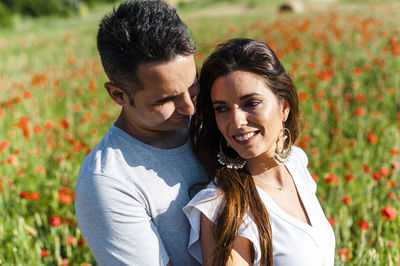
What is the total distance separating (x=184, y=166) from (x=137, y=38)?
682mm

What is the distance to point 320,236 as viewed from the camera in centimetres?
195

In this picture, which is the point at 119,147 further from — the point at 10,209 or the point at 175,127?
the point at 10,209

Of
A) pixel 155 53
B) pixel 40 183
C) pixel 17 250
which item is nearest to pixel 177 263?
pixel 155 53

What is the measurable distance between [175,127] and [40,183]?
222 centimetres

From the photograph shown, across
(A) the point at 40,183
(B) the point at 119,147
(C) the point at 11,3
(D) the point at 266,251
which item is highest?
(C) the point at 11,3

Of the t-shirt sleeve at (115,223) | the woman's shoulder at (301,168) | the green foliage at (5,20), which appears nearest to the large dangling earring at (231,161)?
Result: the woman's shoulder at (301,168)

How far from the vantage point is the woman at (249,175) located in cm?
175

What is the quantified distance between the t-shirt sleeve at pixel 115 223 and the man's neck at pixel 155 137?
0.34 m

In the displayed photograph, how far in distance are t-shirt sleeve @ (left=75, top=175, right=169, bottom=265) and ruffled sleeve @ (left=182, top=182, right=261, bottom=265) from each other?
180 millimetres

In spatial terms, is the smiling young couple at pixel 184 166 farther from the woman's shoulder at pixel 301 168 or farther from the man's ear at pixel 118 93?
the woman's shoulder at pixel 301 168

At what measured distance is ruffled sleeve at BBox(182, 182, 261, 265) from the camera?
1.74m

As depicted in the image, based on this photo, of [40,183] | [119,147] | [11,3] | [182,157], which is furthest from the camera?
[11,3]

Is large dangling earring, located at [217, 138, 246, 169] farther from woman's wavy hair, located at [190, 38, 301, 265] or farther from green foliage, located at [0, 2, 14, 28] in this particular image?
green foliage, located at [0, 2, 14, 28]

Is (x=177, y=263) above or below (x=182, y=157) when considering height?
below
